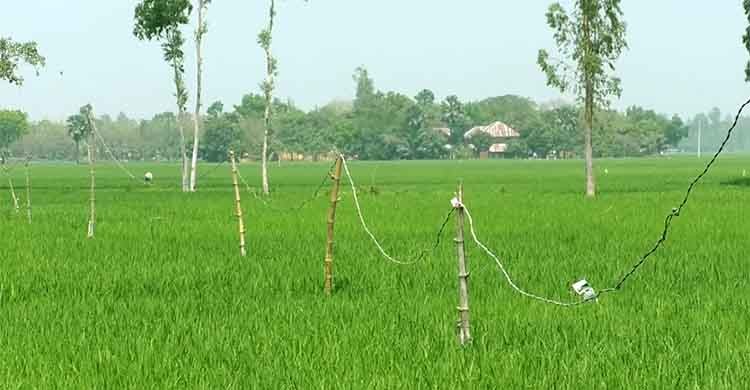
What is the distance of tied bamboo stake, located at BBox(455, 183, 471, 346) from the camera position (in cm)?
657

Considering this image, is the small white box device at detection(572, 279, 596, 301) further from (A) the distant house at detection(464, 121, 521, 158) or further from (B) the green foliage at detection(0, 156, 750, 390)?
(A) the distant house at detection(464, 121, 521, 158)

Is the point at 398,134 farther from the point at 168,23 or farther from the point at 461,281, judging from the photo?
the point at 461,281

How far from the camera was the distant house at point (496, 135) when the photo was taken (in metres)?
165

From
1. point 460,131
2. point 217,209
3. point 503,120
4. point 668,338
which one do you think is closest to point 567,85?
point 217,209

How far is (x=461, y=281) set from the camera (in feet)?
22.0

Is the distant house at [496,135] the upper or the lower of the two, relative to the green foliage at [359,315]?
Answer: upper

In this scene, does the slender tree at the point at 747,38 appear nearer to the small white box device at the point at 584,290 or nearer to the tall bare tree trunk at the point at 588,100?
the tall bare tree trunk at the point at 588,100

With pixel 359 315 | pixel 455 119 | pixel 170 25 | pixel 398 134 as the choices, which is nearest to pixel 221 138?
pixel 398 134

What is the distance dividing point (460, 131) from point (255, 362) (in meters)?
158

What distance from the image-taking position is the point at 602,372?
611 cm

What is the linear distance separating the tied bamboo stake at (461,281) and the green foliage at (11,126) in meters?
146

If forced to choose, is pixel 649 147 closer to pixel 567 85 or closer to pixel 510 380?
pixel 567 85

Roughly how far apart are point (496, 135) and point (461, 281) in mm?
169885

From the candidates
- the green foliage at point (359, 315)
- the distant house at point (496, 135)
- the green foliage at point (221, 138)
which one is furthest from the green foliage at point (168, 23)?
the distant house at point (496, 135)
